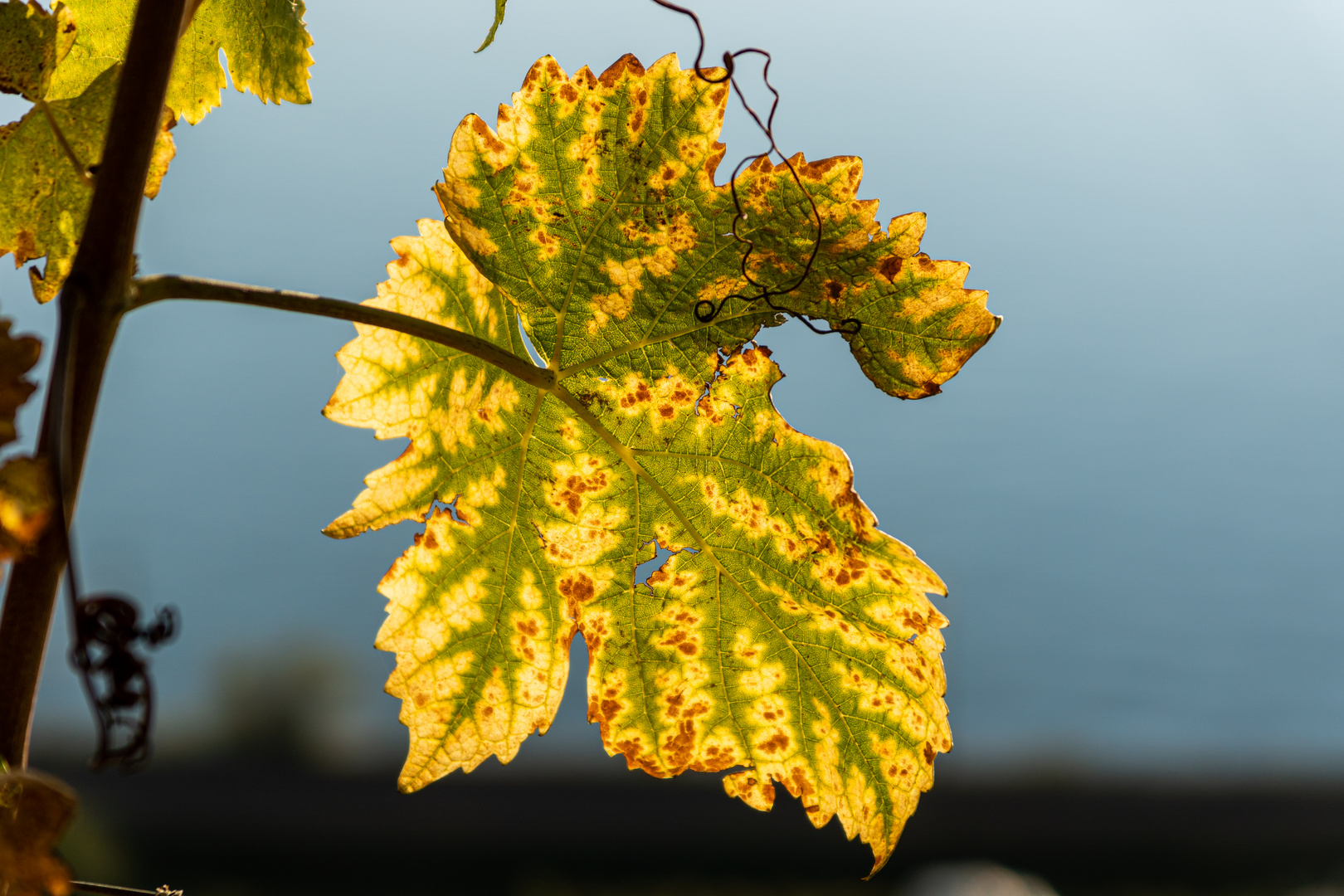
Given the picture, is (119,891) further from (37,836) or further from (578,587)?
(578,587)

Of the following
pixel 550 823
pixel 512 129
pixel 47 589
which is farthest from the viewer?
pixel 550 823

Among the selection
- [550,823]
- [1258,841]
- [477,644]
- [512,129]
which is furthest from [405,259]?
[1258,841]

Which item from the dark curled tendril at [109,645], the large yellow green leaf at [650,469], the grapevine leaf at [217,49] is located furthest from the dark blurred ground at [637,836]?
the dark curled tendril at [109,645]

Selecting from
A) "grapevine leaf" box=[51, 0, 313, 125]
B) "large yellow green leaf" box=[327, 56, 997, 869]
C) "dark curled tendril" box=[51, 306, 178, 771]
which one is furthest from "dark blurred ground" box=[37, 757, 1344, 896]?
"dark curled tendril" box=[51, 306, 178, 771]

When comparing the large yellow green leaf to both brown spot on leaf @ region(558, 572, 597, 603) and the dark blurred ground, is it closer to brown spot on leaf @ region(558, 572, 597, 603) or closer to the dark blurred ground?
brown spot on leaf @ region(558, 572, 597, 603)

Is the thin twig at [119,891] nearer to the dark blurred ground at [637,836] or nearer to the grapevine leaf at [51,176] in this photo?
the grapevine leaf at [51,176]

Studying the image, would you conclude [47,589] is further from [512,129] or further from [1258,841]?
[1258,841]

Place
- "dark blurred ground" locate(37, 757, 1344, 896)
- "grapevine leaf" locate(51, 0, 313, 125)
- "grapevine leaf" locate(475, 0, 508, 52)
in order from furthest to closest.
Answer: "dark blurred ground" locate(37, 757, 1344, 896), "grapevine leaf" locate(51, 0, 313, 125), "grapevine leaf" locate(475, 0, 508, 52)
